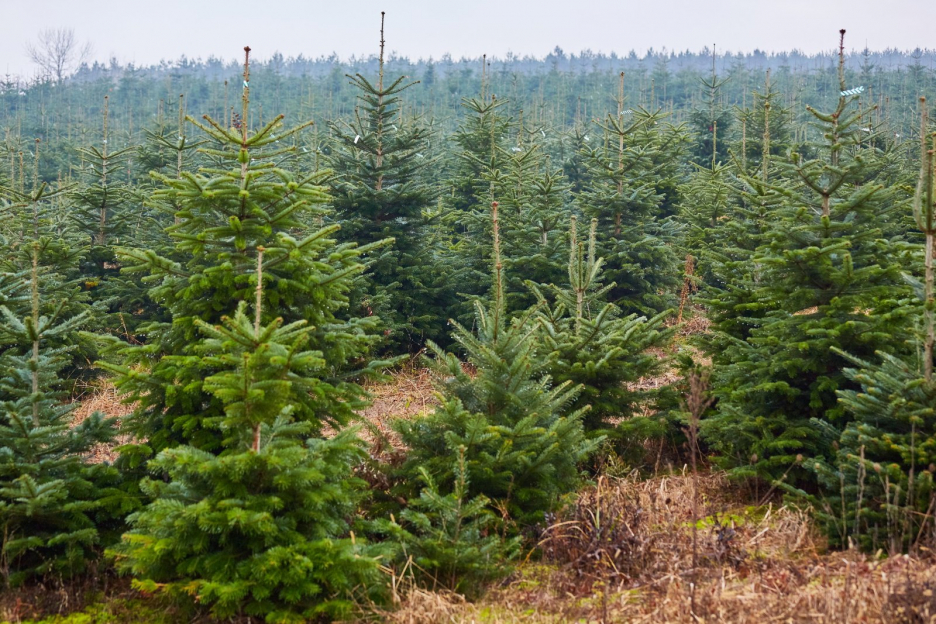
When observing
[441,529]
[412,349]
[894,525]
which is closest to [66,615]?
[441,529]

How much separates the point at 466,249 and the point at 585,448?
297 inches

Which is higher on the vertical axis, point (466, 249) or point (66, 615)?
point (466, 249)

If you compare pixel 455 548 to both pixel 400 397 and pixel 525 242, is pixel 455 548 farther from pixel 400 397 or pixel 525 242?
pixel 525 242

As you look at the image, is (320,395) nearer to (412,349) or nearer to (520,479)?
(520,479)

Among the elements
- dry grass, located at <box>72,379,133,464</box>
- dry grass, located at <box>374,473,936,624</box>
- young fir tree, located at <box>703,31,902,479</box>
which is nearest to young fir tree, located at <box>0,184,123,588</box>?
dry grass, located at <box>374,473,936,624</box>

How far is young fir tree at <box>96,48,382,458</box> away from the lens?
4777mm

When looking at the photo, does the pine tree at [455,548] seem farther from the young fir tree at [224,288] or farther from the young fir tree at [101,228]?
the young fir tree at [101,228]

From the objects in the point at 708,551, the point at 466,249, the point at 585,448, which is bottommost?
the point at 708,551

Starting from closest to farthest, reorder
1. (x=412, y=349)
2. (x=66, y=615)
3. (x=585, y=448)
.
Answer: (x=66, y=615)
(x=585, y=448)
(x=412, y=349)

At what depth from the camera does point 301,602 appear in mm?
3820

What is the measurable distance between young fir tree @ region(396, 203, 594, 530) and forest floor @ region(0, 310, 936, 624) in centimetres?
34

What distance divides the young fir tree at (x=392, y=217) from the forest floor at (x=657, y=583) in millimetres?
6855

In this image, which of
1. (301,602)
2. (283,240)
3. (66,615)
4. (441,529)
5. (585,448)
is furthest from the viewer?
(585,448)

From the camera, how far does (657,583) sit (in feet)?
13.4
